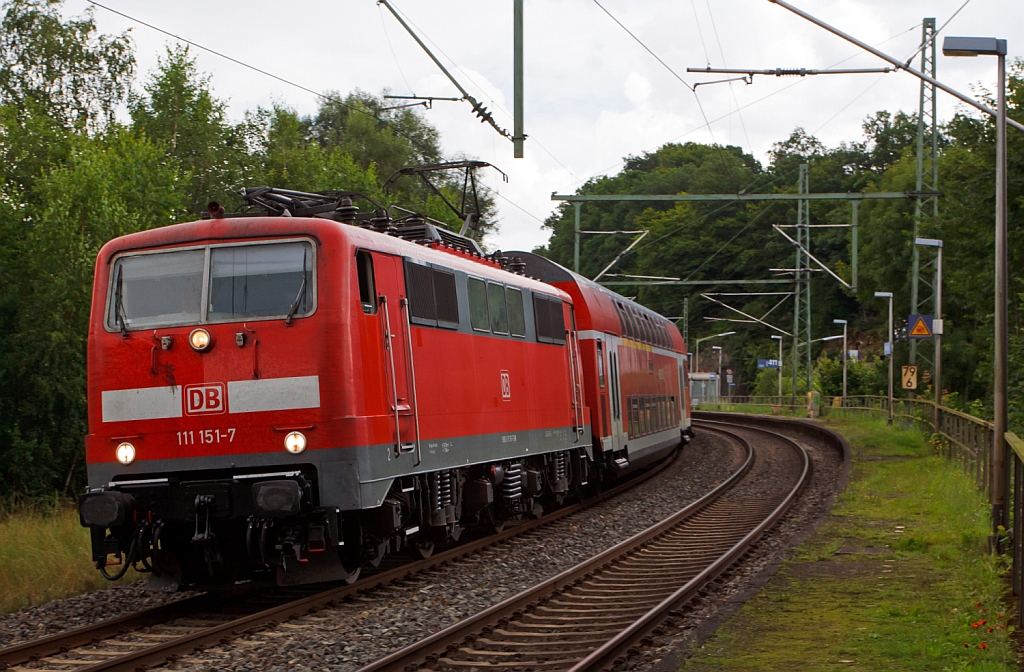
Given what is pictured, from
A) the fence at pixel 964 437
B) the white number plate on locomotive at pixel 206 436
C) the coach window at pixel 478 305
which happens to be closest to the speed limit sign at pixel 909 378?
the fence at pixel 964 437

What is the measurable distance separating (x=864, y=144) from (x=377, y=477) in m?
99.4

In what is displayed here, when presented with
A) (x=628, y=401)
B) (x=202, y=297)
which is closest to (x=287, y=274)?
(x=202, y=297)

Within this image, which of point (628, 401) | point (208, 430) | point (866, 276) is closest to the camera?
point (208, 430)

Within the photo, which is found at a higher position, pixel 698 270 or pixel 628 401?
pixel 698 270

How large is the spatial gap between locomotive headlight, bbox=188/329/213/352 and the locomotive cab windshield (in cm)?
17

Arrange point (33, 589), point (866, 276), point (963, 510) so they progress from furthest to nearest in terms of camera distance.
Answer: point (866, 276) < point (963, 510) < point (33, 589)

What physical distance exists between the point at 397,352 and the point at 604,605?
3.04m

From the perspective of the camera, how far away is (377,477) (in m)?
10.5

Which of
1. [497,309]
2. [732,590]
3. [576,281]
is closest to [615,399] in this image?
[576,281]

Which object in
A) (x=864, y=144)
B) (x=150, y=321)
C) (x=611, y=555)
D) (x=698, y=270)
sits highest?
(x=864, y=144)

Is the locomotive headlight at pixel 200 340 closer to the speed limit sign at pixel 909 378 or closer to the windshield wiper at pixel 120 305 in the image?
the windshield wiper at pixel 120 305

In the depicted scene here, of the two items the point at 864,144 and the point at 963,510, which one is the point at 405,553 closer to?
the point at 963,510

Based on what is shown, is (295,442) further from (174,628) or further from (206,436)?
(174,628)

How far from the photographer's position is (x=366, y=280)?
11.0 meters
